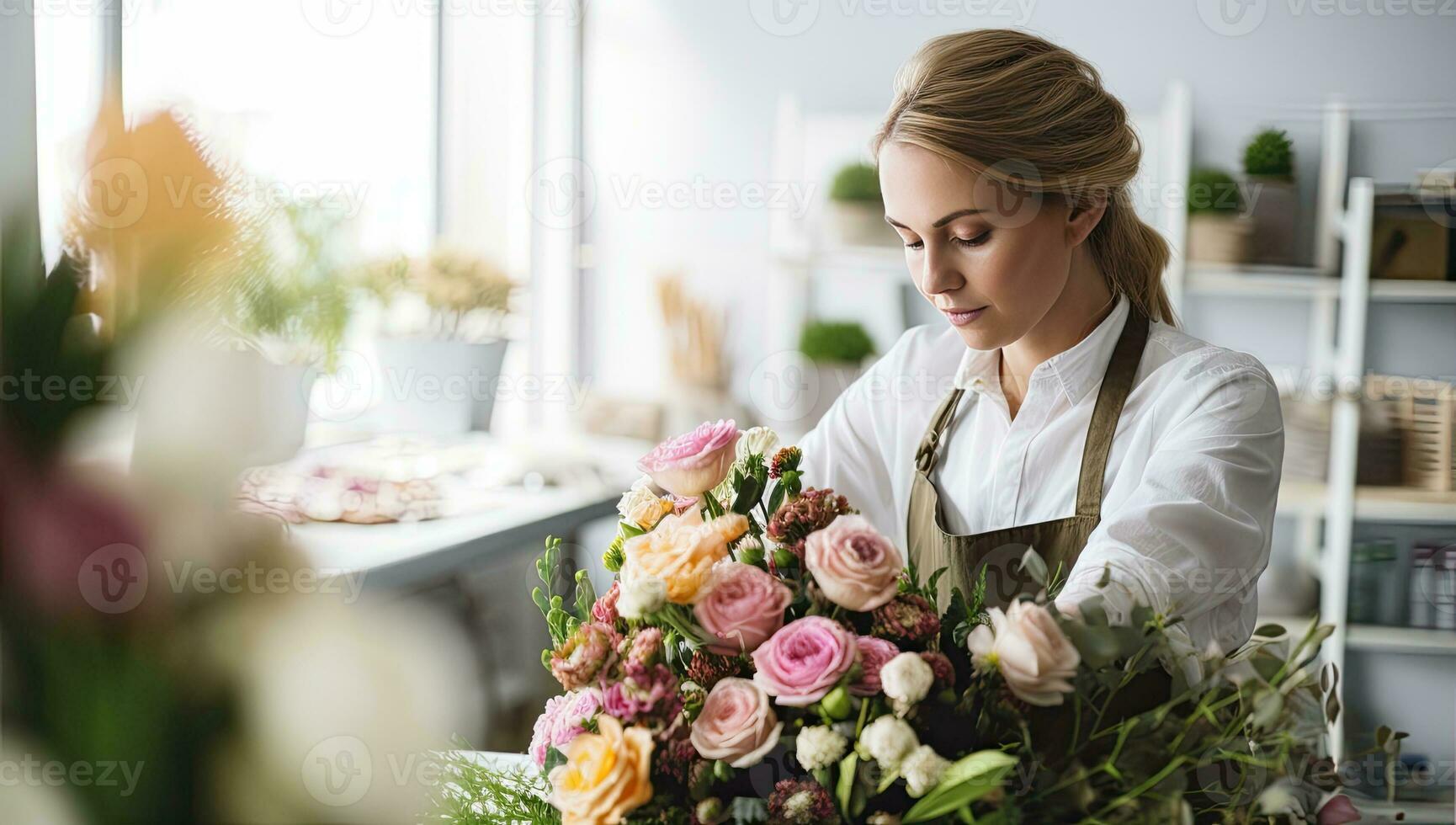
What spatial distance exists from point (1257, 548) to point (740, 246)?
2.63 metres

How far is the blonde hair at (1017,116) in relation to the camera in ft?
3.37

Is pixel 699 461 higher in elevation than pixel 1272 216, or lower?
lower

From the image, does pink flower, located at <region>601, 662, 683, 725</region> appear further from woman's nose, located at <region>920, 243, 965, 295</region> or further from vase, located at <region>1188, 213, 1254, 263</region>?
vase, located at <region>1188, 213, 1254, 263</region>

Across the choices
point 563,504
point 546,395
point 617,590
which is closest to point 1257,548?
point 617,590

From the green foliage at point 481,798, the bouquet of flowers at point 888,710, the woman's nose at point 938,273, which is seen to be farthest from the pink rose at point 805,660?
the woman's nose at point 938,273

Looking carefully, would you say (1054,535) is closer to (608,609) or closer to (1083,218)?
(1083,218)

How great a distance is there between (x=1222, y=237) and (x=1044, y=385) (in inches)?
72.8

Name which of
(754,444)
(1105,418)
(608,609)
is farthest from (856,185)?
(608,609)

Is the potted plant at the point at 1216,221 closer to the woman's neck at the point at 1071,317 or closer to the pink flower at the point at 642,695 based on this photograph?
the woman's neck at the point at 1071,317

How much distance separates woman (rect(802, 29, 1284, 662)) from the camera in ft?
3.07

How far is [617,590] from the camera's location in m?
0.68

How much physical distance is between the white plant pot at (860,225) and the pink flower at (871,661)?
252 cm

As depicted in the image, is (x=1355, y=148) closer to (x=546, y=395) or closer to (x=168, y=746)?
(x=546, y=395)

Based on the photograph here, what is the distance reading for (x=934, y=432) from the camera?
1281 mm
